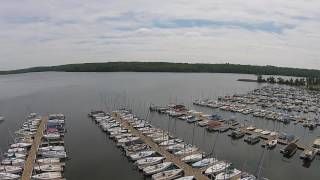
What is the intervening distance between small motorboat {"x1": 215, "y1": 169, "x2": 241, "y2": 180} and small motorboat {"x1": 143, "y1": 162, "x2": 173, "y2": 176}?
7143 mm

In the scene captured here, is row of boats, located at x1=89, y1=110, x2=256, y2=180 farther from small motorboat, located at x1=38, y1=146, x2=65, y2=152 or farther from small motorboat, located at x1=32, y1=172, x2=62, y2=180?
small motorboat, located at x1=32, y1=172, x2=62, y2=180

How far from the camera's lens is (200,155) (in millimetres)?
49469

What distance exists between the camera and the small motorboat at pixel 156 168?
146ft

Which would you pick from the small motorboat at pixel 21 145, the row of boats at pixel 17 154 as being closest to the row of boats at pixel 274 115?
the row of boats at pixel 17 154

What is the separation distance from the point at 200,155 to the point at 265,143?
15.5 metres

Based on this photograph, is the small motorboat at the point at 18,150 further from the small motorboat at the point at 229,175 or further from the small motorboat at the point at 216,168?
the small motorboat at the point at 229,175

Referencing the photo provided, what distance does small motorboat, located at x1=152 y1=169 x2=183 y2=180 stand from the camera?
1672 inches

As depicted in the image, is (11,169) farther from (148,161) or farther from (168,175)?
(168,175)

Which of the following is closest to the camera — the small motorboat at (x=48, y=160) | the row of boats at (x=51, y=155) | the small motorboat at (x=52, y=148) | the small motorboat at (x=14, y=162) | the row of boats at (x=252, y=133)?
the row of boats at (x=51, y=155)

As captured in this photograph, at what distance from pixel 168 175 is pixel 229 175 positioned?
7593mm

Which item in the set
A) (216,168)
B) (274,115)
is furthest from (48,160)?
(274,115)

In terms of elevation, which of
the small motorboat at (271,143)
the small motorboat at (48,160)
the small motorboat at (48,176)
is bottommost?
the small motorboat at (48,176)

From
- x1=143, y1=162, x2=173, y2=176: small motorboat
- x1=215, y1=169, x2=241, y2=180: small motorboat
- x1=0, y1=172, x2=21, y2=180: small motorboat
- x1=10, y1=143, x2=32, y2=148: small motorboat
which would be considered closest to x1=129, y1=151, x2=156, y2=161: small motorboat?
x1=143, y1=162, x2=173, y2=176: small motorboat

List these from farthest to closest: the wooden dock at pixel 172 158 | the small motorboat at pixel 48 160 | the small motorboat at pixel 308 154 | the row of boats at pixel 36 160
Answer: the small motorboat at pixel 308 154 < the small motorboat at pixel 48 160 < the wooden dock at pixel 172 158 < the row of boats at pixel 36 160
